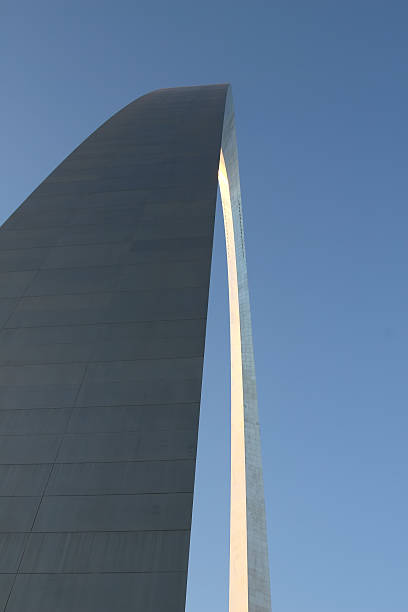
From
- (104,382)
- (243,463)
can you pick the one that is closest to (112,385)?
(104,382)

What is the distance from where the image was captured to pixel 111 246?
15.8 meters

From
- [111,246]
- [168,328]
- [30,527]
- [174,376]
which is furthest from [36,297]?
[30,527]

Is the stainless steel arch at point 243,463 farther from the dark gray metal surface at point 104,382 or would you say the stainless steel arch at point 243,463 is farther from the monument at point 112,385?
the dark gray metal surface at point 104,382

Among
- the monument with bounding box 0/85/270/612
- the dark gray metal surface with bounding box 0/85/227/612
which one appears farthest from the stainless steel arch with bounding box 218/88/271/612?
the dark gray metal surface with bounding box 0/85/227/612

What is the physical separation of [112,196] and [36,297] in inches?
215

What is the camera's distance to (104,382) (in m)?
11.4

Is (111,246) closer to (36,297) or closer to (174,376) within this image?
(36,297)

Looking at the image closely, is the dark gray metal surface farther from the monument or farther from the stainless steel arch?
the stainless steel arch

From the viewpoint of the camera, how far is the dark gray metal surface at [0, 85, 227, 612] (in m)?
8.48

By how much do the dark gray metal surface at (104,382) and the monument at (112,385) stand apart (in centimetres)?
3

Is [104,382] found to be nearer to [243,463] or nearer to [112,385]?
[112,385]

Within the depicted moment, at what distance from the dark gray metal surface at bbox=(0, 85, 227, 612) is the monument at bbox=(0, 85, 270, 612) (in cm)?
3

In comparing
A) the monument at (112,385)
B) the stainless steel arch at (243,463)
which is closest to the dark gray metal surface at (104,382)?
the monument at (112,385)

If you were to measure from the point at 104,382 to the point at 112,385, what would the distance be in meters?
0.23
